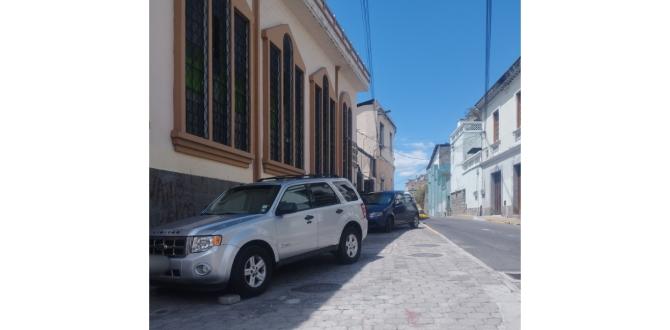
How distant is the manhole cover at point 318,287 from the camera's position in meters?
6.29

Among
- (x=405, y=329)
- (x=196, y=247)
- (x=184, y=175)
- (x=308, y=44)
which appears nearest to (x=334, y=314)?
(x=405, y=329)

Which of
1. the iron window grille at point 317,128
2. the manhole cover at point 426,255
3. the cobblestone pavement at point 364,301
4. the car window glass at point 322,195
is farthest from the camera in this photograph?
the iron window grille at point 317,128

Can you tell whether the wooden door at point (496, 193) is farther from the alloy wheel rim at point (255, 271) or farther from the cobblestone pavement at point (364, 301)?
the alloy wheel rim at point (255, 271)

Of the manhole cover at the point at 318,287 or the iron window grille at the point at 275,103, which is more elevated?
the iron window grille at the point at 275,103

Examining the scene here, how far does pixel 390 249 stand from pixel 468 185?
30.9 metres

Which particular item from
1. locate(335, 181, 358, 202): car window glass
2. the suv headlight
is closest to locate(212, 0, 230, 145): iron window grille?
locate(335, 181, 358, 202): car window glass

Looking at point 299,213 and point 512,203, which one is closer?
point 299,213

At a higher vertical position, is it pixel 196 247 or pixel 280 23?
pixel 280 23

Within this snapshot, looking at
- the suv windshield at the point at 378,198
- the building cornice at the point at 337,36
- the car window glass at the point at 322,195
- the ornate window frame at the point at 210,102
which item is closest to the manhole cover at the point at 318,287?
the car window glass at the point at 322,195

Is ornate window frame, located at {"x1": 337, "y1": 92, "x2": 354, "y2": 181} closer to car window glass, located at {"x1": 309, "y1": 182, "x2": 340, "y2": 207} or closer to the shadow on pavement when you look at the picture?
car window glass, located at {"x1": 309, "y1": 182, "x2": 340, "y2": 207}

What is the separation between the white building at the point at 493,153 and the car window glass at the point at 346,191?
49.0ft

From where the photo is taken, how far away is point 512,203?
26469mm

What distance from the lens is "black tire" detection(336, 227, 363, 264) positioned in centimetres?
814
